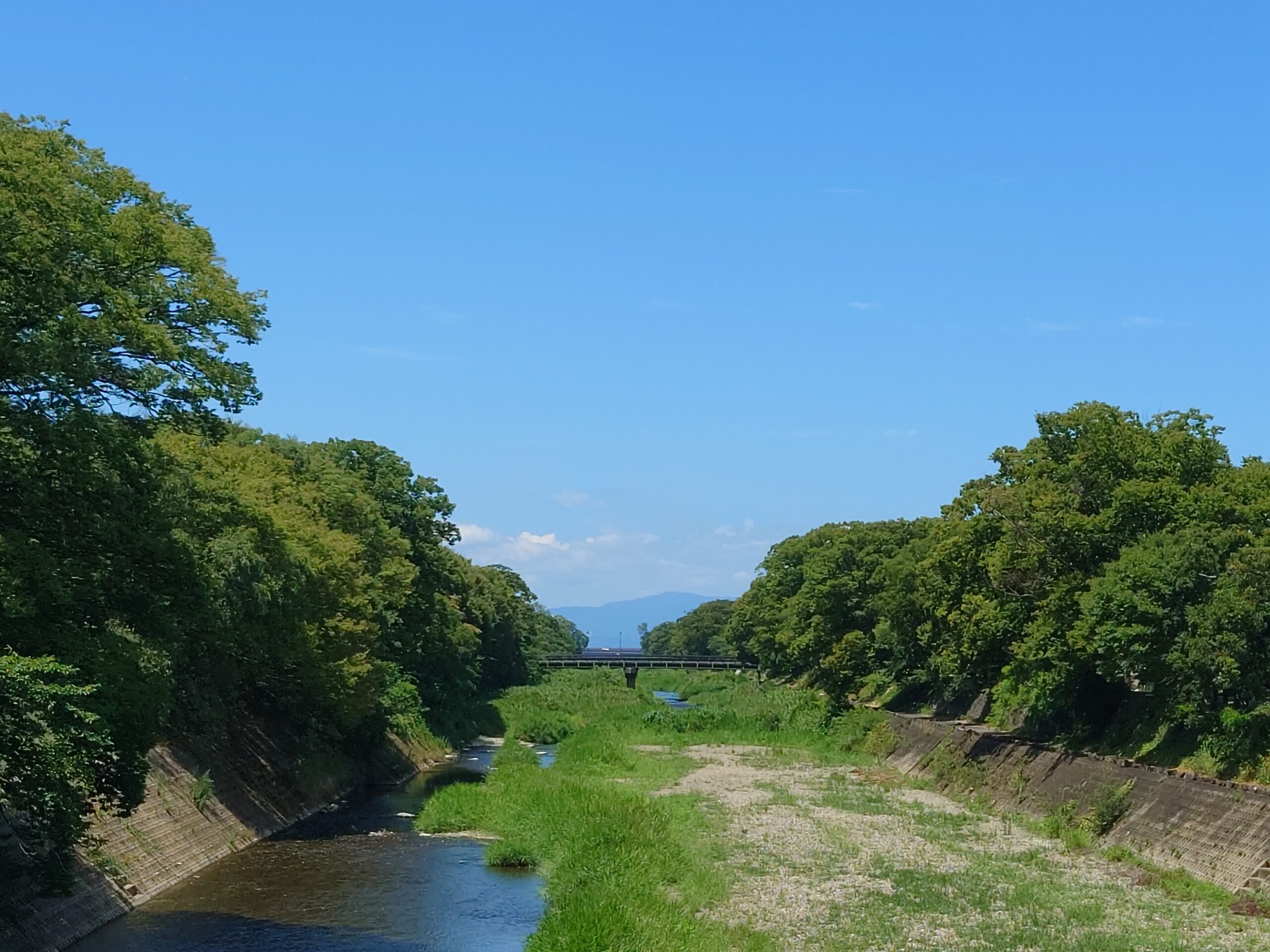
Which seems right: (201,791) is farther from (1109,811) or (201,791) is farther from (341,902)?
(1109,811)

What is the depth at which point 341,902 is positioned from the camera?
1246 inches

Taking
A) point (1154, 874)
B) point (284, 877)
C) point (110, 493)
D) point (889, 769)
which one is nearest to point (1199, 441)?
point (1154, 874)

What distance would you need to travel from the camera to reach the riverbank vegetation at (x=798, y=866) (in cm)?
2655

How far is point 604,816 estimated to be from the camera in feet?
126

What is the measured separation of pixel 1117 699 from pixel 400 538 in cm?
3869

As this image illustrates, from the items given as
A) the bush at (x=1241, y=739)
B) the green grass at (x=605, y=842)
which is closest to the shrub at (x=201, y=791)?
the green grass at (x=605, y=842)

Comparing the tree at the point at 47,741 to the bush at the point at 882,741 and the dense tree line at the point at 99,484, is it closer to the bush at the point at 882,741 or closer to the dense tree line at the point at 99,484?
the dense tree line at the point at 99,484

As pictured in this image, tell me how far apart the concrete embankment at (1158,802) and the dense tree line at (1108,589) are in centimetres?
178

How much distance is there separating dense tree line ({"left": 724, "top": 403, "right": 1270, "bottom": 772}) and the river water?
69.0 ft

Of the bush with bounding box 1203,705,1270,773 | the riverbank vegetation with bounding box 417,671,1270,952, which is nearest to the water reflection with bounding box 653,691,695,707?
the riverbank vegetation with bounding box 417,671,1270,952

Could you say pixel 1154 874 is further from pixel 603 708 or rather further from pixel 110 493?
pixel 603 708

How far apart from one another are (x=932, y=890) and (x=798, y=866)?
16.1ft

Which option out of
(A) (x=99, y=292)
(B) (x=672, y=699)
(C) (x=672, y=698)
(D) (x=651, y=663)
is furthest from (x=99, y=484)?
(D) (x=651, y=663)

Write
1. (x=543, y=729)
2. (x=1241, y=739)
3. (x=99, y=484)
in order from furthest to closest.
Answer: (x=543, y=729), (x=1241, y=739), (x=99, y=484)
